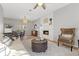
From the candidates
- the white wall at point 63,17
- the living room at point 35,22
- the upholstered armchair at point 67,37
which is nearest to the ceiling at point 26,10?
the living room at point 35,22

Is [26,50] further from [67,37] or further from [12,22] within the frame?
[67,37]

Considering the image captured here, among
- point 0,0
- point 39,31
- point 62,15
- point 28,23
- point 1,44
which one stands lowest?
point 1,44

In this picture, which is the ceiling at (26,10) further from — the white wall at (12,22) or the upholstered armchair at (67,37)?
the upholstered armchair at (67,37)

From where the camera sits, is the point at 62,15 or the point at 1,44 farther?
the point at 62,15

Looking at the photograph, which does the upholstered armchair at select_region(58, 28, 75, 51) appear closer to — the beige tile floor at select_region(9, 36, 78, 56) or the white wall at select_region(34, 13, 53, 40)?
the beige tile floor at select_region(9, 36, 78, 56)

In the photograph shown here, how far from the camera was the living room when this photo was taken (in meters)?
2.66

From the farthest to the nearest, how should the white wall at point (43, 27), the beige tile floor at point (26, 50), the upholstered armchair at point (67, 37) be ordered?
the upholstered armchair at point (67, 37) < the white wall at point (43, 27) < the beige tile floor at point (26, 50)

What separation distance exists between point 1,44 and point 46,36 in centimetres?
132

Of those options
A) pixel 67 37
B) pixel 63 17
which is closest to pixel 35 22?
pixel 63 17

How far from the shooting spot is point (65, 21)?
3.15m

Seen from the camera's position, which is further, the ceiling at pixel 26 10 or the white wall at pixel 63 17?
the white wall at pixel 63 17

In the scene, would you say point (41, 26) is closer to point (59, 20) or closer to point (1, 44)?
point (59, 20)

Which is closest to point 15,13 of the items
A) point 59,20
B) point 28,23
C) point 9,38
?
point 28,23

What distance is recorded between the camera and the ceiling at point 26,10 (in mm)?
2654
